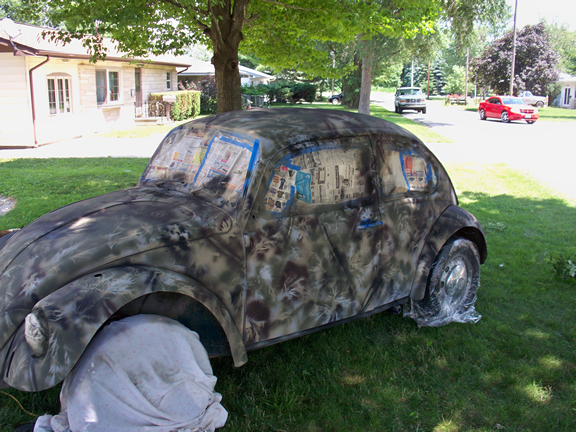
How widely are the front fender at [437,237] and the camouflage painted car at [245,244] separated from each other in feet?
0.05

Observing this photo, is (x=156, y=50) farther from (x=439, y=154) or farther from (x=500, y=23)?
(x=500, y=23)

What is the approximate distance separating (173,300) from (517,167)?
39.2 feet

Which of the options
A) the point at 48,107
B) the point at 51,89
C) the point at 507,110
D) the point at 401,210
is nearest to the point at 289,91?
the point at 507,110

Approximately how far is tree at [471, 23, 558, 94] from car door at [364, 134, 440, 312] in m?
49.3

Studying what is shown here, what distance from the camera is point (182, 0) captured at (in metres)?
6.74

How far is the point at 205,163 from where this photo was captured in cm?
345

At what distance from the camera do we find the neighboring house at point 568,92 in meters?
49.4

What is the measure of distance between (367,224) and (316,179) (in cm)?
53

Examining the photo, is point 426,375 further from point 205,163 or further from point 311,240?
point 205,163

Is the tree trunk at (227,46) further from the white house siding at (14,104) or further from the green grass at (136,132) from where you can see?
the green grass at (136,132)

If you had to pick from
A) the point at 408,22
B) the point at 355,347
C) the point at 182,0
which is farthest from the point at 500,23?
the point at 355,347

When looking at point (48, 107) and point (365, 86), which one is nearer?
point (48, 107)

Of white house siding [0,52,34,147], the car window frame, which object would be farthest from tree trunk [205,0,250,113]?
white house siding [0,52,34,147]

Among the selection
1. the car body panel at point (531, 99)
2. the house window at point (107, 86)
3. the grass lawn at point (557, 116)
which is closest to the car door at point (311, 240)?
the house window at point (107, 86)
